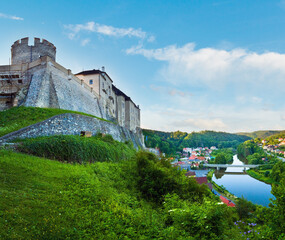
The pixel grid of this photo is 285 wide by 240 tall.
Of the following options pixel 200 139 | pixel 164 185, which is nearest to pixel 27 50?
pixel 164 185

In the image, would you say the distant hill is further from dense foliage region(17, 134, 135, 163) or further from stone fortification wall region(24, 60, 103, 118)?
Answer: dense foliage region(17, 134, 135, 163)

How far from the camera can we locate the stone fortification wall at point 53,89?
16688mm

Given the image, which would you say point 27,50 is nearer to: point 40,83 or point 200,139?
point 40,83

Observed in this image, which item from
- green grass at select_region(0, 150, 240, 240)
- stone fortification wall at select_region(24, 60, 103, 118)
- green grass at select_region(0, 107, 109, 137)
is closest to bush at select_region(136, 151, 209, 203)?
green grass at select_region(0, 150, 240, 240)

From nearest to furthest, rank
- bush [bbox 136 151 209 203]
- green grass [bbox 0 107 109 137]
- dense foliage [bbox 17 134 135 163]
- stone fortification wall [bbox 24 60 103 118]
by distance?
bush [bbox 136 151 209 203] < dense foliage [bbox 17 134 135 163] < green grass [bbox 0 107 109 137] < stone fortification wall [bbox 24 60 103 118]

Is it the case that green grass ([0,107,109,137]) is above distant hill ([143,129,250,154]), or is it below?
above

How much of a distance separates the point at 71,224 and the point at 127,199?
8.55 feet

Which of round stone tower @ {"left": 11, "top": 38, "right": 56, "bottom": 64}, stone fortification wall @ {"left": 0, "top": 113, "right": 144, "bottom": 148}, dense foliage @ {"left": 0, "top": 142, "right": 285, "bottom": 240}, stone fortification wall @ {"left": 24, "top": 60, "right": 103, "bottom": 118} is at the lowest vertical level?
dense foliage @ {"left": 0, "top": 142, "right": 285, "bottom": 240}

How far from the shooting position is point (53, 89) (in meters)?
17.7

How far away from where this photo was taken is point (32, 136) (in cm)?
969

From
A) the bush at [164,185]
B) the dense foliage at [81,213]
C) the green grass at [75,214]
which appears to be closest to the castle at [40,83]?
the dense foliage at [81,213]

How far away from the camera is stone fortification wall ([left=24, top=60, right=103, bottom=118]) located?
16.7 metres

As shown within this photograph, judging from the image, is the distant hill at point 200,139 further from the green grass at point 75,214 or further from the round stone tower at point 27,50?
the green grass at point 75,214

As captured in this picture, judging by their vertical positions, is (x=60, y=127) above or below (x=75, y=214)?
above
